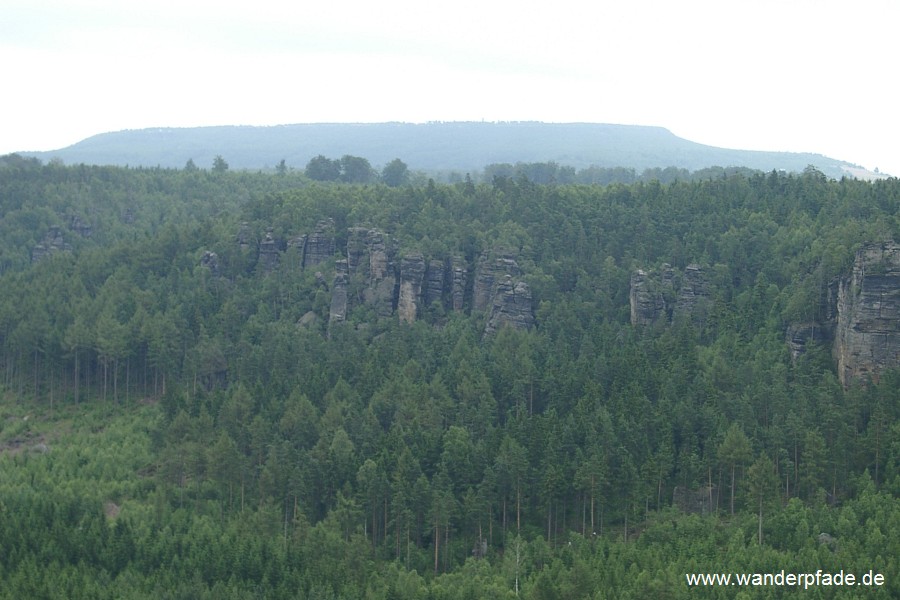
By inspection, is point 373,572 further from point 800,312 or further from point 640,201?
point 640,201

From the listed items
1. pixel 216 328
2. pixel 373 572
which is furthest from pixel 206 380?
pixel 373 572

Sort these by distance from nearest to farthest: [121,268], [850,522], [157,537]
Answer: [850,522] < [157,537] < [121,268]

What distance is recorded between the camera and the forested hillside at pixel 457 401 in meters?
72.5

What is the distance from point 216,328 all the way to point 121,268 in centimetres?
2067

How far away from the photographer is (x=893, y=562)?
61531 mm

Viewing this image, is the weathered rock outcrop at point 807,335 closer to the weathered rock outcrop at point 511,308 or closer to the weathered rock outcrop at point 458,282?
the weathered rock outcrop at point 511,308

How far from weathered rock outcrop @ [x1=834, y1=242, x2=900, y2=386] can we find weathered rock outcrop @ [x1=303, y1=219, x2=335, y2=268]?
58849mm

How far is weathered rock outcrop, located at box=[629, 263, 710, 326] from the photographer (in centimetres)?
11069

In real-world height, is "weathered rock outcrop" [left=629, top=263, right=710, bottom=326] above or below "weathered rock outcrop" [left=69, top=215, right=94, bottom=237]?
below

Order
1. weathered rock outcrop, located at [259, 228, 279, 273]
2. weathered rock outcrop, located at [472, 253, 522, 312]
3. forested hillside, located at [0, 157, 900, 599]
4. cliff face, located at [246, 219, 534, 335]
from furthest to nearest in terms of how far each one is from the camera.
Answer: weathered rock outcrop, located at [259, 228, 279, 273] < weathered rock outcrop, located at [472, 253, 522, 312] < cliff face, located at [246, 219, 534, 335] < forested hillside, located at [0, 157, 900, 599]

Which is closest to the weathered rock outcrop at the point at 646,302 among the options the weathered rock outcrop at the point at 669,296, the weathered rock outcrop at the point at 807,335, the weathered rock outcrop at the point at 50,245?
the weathered rock outcrop at the point at 669,296

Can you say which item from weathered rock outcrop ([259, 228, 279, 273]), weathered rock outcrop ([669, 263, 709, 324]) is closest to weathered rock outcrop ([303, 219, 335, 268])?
weathered rock outcrop ([259, 228, 279, 273])

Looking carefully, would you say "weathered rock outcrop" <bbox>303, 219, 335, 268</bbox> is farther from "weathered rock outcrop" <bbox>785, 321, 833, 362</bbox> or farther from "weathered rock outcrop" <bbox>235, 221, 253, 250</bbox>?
"weathered rock outcrop" <bbox>785, 321, 833, 362</bbox>

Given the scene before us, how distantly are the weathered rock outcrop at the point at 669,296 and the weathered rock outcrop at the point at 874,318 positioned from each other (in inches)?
724
